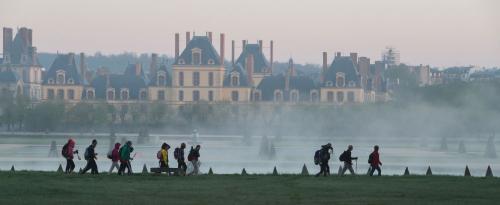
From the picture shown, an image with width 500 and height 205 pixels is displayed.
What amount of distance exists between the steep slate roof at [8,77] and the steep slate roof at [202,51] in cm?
1570

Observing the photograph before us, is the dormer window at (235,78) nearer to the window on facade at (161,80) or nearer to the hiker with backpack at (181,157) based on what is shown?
the window on facade at (161,80)

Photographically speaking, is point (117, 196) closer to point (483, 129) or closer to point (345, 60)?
point (483, 129)

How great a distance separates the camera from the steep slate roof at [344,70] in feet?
525

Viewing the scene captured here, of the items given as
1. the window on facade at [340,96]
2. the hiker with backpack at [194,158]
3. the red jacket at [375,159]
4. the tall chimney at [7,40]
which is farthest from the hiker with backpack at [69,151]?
the tall chimney at [7,40]

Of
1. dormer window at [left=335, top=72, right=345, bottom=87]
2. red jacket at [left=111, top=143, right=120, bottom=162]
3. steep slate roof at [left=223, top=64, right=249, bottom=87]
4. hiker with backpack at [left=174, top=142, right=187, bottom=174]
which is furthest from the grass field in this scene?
steep slate roof at [left=223, top=64, right=249, bottom=87]

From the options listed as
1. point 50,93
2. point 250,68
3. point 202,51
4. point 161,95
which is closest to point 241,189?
point 202,51

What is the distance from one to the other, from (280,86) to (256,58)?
424 inches

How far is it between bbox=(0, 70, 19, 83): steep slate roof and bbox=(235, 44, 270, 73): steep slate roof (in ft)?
72.2

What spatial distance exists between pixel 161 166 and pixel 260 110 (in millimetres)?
105779

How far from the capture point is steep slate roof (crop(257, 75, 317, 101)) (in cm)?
15950

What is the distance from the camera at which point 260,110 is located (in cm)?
15275

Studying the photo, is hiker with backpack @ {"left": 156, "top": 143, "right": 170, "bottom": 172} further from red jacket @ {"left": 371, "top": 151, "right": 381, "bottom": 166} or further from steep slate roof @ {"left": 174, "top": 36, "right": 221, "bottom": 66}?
steep slate roof @ {"left": 174, "top": 36, "right": 221, "bottom": 66}

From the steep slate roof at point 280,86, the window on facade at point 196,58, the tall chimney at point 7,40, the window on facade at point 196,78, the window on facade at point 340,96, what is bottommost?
the window on facade at point 340,96

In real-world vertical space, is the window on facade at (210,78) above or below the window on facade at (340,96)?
above
